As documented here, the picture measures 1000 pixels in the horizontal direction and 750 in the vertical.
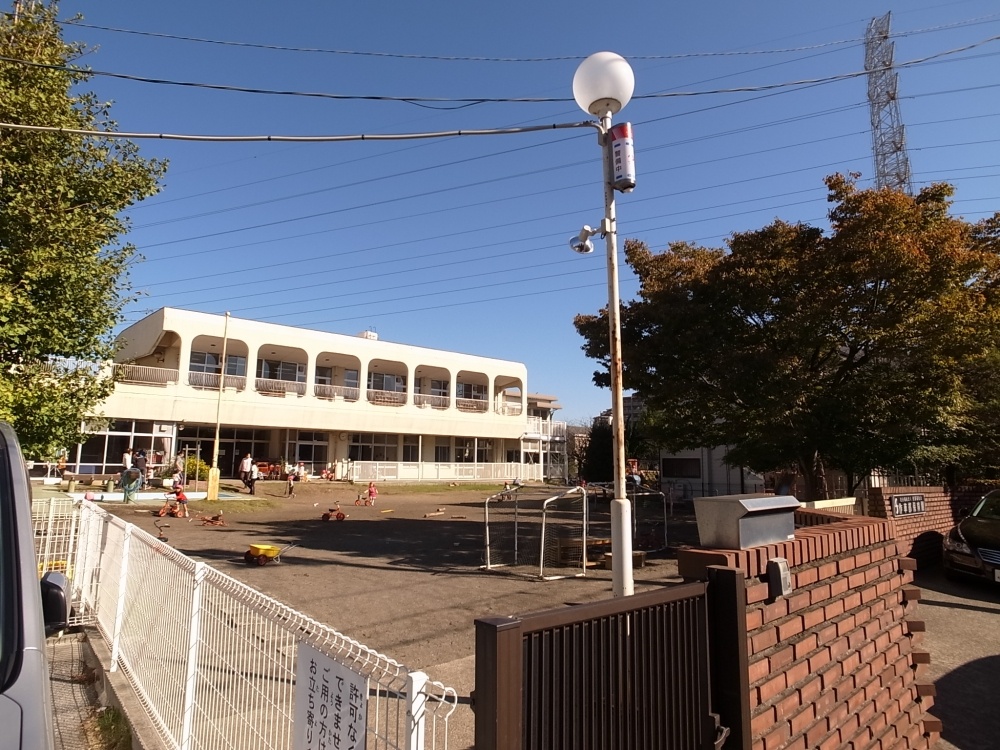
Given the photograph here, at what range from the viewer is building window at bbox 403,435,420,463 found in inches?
1570

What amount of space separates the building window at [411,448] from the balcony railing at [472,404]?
360 centimetres

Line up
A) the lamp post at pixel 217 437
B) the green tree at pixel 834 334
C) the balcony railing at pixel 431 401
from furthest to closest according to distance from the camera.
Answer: the balcony railing at pixel 431 401, the lamp post at pixel 217 437, the green tree at pixel 834 334

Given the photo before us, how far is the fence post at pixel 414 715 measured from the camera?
1628 millimetres

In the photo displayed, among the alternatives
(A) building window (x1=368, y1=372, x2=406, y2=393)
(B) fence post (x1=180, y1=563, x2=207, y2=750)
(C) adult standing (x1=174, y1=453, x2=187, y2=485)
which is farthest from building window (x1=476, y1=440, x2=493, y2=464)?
(B) fence post (x1=180, y1=563, x2=207, y2=750)

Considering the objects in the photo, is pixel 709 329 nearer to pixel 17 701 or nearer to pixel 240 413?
pixel 17 701

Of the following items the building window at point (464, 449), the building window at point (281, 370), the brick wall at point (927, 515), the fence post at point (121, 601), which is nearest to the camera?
the fence post at point (121, 601)

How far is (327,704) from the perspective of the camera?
208 cm

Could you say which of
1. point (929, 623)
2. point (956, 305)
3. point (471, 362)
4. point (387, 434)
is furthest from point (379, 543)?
point (471, 362)

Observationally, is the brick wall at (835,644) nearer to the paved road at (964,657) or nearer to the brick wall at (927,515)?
the paved road at (964,657)

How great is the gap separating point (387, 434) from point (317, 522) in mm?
20933

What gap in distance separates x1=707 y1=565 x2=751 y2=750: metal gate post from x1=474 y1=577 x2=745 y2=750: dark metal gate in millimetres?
14

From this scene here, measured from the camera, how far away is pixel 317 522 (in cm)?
1775

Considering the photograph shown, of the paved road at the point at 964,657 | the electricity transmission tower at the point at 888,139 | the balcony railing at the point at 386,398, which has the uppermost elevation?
the electricity transmission tower at the point at 888,139

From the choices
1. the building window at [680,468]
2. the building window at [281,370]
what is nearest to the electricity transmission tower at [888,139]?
the building window at [680,468]
